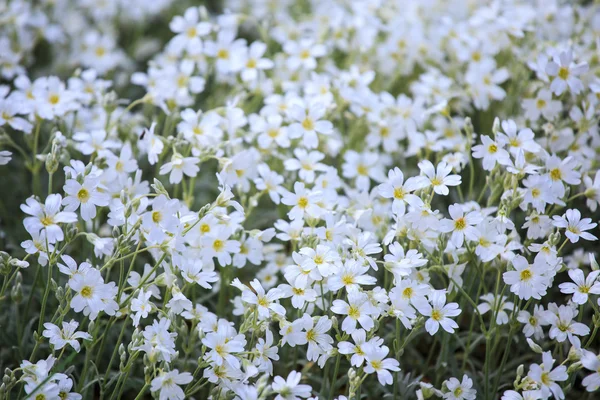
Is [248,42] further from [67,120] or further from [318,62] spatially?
[67,120]

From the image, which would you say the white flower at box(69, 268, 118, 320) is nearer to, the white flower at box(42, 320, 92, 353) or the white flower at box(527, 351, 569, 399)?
the white flower at box(42, 320, 92, 353)

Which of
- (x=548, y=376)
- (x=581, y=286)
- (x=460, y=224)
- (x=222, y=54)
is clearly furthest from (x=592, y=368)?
A: (x=222, y=54)

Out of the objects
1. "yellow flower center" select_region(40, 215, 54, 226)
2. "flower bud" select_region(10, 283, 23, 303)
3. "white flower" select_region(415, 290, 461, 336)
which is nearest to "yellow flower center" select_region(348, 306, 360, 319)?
"white flower" select_region(415, 290, 461, 336)

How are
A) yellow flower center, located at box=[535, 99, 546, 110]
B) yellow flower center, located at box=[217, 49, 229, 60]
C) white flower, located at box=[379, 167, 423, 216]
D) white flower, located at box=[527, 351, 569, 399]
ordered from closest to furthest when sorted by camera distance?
1. white flower, located at box=[527, 351, 569, 399]
2. white flower, located at box=[379, 167, 423, 216]
3. yellow flower center, located at box=[535, 99, 546, 110]
4. yellow flower center, located at box=[217, 49, 229, 60]

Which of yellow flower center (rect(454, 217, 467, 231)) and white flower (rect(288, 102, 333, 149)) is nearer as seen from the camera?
yellow flower center (rect(454, 217, 467, 231))

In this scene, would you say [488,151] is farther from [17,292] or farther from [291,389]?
[17,292]

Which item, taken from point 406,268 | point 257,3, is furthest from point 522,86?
point 257,3

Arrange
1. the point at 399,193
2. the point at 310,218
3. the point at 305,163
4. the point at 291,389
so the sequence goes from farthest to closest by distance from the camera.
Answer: the point at 305,163 → the point at 310,218 → the point at 399,193 → the point at 291,389

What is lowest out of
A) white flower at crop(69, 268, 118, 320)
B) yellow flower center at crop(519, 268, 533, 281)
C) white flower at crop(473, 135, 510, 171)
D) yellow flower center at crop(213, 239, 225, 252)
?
yellow flower center at crop(213, 239, 225, 252)
